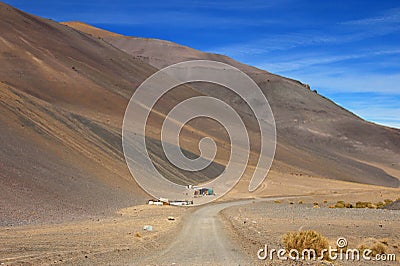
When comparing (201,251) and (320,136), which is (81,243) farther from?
(320,136)

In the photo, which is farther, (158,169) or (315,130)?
(315,130)

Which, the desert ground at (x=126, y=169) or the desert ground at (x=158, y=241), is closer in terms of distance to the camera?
the desert ground at (x=158, y=241)

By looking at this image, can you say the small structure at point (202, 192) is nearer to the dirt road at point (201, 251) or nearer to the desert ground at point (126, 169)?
the desert ground at point (126, 169)

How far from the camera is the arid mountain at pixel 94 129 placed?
33.7m

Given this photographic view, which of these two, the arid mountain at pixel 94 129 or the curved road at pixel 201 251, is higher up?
the arid mountain at pixel 94 129

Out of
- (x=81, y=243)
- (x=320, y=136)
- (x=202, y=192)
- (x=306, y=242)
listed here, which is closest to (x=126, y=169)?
(x=202, y=192)

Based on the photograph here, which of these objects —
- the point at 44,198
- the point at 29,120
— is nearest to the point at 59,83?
the point at 29,120

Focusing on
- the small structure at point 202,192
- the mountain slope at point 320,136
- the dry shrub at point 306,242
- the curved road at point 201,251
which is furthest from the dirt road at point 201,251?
the mountain slope at point 320,136

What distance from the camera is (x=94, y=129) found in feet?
187

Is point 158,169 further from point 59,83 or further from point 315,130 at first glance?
point 315,130

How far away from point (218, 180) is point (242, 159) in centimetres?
1411

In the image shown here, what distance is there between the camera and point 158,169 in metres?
56.7

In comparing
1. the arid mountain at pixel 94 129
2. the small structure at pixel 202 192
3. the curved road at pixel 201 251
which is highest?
the arid mountain at pixel 94 129

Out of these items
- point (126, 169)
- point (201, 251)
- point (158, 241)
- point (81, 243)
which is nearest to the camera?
point (201, 251)
